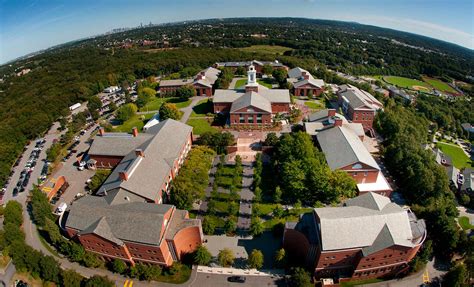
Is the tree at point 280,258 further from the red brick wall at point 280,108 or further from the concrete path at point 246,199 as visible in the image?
the red brick wall at point 280,108

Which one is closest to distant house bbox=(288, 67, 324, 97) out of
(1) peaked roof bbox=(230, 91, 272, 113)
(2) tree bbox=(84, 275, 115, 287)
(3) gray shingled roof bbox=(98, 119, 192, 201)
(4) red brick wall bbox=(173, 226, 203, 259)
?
(1) peaked roof bbox=(230, 91, 272, 113)

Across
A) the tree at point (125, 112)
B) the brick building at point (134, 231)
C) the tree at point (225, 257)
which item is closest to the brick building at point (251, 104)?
the tree at point (125, 112)

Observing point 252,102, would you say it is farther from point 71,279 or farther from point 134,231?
point 71,279

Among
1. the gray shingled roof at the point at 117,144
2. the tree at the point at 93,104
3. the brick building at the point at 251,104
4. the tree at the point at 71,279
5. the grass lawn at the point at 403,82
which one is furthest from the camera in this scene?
the grass lawn at the point at 403,82

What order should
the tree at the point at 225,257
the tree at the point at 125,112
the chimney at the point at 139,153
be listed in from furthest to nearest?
the tree at the point at 125,112
the chimney at the point at 139,153
the tree at the point at 225,257

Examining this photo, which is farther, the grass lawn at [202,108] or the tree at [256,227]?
the grass lawn at [202,108]

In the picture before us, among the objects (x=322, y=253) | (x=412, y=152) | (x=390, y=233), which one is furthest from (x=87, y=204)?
(x=412, y=152)

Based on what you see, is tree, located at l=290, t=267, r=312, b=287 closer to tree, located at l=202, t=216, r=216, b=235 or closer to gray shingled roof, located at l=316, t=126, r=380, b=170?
tree, located at l=202, t=216, r=216, b=235
